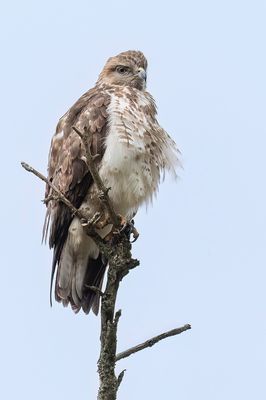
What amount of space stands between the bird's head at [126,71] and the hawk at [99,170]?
80 cm

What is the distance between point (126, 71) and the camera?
811cm

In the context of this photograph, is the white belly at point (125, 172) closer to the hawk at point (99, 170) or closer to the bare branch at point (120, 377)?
the hawk at point (99, 170)

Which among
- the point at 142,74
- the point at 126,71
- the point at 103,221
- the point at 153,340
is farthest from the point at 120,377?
the point at 126,71

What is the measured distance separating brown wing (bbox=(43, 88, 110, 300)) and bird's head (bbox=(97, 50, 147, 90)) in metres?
0.88

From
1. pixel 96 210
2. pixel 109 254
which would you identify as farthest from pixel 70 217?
pixel 109 254

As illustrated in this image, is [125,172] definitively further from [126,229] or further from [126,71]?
[126,71]

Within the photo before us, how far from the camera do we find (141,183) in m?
6.62

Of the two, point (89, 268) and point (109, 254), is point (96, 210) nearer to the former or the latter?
point (89, 268)

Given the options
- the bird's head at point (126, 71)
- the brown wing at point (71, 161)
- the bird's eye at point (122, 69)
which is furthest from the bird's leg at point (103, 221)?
the bird's eye at point (122, 69)

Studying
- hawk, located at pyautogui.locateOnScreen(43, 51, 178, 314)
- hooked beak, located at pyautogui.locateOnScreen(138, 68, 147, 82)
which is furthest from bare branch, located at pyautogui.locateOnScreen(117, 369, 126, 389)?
hooked beak, located at pyautogui.locateOnScreen(138, 68, 147, 82)

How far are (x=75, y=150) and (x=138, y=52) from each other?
198 cm

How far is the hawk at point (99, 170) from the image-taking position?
6.55 meters

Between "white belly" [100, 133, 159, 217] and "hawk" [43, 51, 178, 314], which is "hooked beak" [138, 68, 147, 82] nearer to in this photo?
"hawk" [43, 51, 178, 314]

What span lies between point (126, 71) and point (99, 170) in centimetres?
188
